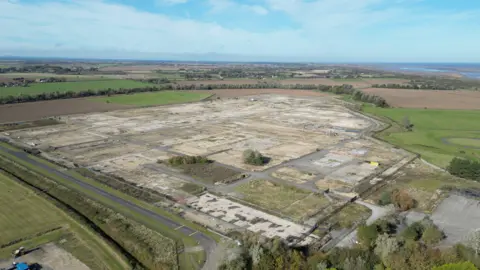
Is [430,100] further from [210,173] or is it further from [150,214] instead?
[150,214]

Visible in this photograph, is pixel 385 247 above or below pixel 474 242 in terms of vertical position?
below

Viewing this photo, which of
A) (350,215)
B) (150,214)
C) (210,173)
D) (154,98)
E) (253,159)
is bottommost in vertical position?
(350,215)

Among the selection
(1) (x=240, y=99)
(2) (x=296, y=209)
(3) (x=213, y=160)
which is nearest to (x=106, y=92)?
(1) (x=240, y=99)

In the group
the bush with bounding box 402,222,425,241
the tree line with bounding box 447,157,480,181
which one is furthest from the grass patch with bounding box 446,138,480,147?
the bush with bounding box 402,222,425,241

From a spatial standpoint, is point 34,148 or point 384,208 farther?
point 34,148

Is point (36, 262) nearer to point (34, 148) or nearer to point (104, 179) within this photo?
point (104, 179)

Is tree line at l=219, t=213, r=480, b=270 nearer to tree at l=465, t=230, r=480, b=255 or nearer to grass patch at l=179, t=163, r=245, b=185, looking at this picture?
tree at l=465, t=230, r=480, b=255

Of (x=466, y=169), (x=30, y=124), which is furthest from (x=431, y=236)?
(x=30, y=124)
